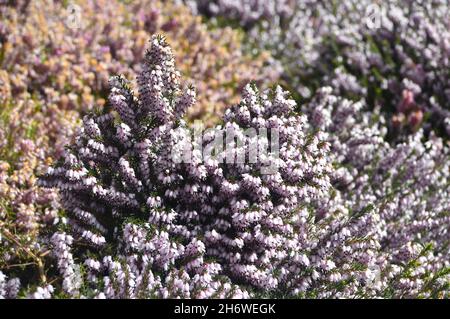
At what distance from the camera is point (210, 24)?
374 inches

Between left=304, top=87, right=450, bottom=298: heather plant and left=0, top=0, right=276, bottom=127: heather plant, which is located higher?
left=0, top=0, right=276, bottom=127: heather plant

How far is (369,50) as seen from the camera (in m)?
8.56

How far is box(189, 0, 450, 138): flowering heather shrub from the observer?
26.3ft

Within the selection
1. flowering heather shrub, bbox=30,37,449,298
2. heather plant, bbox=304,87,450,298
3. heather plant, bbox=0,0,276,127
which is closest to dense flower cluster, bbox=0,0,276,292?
heather plant, bbox=0,0,276,127

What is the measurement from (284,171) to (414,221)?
1.48m

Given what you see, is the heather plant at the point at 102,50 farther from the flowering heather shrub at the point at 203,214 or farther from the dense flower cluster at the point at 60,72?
the flowering heather shrub at the point at 203,214

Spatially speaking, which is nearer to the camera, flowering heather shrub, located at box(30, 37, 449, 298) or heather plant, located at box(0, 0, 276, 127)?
flowering heather shrub, located at box(30, 37, 449, 298)

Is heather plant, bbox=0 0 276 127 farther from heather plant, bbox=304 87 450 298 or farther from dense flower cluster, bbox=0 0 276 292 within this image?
heather plant, bbox=304 87 450 298

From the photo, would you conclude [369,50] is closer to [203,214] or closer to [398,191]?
[398,191]

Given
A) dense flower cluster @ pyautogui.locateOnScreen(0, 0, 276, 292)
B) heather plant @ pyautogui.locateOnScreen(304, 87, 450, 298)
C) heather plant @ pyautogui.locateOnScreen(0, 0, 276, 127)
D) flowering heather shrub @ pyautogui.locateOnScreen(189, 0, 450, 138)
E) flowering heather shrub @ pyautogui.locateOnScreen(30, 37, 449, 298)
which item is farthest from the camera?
flowering heather shrub @ pyautogui.locateOnScreen(189, 0, 450, 138)

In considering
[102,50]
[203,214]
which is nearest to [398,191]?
[203,214]

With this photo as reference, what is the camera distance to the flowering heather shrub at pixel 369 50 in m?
8.02

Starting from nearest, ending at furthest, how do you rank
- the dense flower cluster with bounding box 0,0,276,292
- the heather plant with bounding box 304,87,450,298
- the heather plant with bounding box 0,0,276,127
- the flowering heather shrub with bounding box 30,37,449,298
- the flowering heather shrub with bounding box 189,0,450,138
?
the flowering heather shrub with bounding box 30,37,449,298 → the heather plant with bounding box 304,87,450,298 → the dense flower cluster with bounding box 0,0,276,292 → the heather plant with bounding box 0,0,276,127 → the flowering heather shrub with bounding box 189,0,450,138

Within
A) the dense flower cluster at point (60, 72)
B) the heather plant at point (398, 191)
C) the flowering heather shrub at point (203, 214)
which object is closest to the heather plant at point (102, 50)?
the dense flower cluster at point (60, 72)
